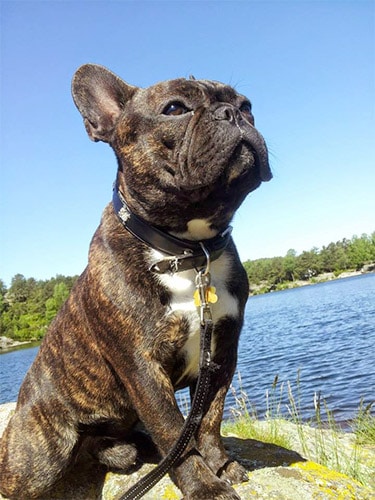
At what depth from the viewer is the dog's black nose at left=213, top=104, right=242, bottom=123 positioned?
3.20 metres

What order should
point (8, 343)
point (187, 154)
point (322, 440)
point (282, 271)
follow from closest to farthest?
point (187, 154), point (322, 440), point (8, 343), point (282, 271)

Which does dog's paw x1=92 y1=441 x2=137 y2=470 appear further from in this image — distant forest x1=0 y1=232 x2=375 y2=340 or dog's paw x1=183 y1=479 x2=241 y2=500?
distant forest x1=0 y1=232 x2=375 y2=340

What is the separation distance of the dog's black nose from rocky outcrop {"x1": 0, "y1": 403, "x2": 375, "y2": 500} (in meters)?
2.40

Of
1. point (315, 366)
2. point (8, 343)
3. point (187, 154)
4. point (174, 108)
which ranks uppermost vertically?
point (174, 108)

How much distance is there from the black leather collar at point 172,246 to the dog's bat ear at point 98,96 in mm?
761

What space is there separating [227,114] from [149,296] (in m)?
1.26

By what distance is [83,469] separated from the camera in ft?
13.5

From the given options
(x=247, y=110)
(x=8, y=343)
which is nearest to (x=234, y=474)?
(x=247, y=110)

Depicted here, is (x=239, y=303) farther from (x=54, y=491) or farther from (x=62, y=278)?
(x=62, y=278)

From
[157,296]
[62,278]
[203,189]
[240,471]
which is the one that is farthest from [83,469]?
[62,278]

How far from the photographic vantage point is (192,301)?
3.24 meters

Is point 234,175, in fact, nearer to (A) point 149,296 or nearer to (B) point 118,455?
(A) point 149,296

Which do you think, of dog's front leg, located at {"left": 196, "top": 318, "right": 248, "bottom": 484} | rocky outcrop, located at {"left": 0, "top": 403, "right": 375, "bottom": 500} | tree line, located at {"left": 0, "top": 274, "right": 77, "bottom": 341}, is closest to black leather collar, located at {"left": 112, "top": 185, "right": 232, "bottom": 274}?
dog's front leg, located at {"left": 196, "top": 318, "right": 248, "bottom": 484}

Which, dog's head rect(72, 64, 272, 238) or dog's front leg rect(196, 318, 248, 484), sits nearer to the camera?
dog's head rect(72, 64, 272, 238)
